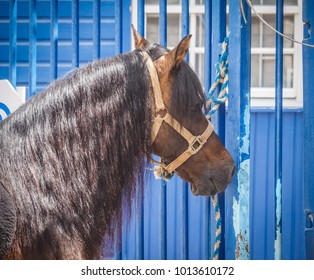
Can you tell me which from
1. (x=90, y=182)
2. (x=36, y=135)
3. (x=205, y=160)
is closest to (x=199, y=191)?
(x=205, y=160)

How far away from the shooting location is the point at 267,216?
464 cm

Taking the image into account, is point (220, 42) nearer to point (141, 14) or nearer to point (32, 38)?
point (141, 14)

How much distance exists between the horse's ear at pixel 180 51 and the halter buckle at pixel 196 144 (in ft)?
1.21

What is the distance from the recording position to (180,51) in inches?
87.8

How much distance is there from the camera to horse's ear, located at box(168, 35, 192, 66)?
2.21 metres

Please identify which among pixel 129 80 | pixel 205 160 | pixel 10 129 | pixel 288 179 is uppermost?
pixel 129 80

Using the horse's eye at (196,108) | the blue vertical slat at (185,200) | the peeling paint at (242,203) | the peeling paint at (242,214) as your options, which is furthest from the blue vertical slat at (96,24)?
the peeling paint at (242,214)

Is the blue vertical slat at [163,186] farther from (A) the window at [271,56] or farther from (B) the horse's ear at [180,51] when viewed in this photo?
(A) the window at [271,56]

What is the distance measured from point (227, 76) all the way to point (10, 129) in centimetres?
120

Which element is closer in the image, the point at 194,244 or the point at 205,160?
the point at 205,160

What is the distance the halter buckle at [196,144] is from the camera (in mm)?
2334

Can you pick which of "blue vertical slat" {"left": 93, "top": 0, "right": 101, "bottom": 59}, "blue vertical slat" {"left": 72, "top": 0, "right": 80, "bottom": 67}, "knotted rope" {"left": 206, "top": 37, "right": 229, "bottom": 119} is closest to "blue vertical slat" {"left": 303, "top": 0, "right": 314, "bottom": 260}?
"knotted rope" {"left": 206, "top": 37, "right": 229, "bottom": 119}

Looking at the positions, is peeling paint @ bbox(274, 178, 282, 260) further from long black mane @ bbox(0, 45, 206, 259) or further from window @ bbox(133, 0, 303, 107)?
window @ bbox(133, 0, 303, 107)

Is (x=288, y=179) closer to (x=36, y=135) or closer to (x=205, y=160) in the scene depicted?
(x=205, y=160)
